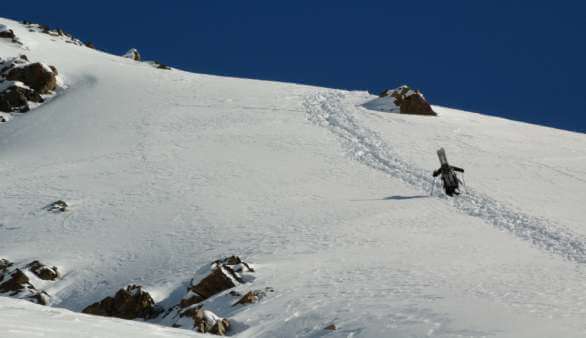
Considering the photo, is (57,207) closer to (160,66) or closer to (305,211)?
(305,211)

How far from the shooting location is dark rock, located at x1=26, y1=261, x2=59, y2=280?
25.1 m

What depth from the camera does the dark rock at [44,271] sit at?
25094 mm

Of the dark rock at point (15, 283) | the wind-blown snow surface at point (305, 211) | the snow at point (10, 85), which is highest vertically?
the snow at point (10, 85)

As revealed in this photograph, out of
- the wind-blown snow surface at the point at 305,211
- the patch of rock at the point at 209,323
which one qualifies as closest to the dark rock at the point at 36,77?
the wind-blown snow surface at the point at 305,211

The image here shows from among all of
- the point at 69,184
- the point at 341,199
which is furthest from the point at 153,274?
the point at 69,184

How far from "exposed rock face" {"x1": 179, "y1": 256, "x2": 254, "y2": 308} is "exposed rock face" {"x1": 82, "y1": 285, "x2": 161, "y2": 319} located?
102 cm

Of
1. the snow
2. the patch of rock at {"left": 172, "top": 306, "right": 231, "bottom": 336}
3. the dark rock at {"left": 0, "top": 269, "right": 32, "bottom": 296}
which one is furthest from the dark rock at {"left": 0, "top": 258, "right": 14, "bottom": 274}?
the snow

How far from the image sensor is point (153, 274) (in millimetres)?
24250

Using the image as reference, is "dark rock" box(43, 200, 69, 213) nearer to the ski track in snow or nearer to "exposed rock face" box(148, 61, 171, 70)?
the ski track in snow

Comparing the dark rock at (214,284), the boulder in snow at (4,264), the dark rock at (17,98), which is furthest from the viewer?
the dark rock at (17,98)

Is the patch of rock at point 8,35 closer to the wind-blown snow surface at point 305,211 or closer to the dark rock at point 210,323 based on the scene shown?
the wind-blown snow surface at point 305,211

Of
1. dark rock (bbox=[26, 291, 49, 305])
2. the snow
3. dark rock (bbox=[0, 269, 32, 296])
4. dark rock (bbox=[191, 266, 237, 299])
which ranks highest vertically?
the snow

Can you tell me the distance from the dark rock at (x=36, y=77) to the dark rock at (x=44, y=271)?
121ft

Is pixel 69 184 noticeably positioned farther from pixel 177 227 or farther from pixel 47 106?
pixel 47 106
